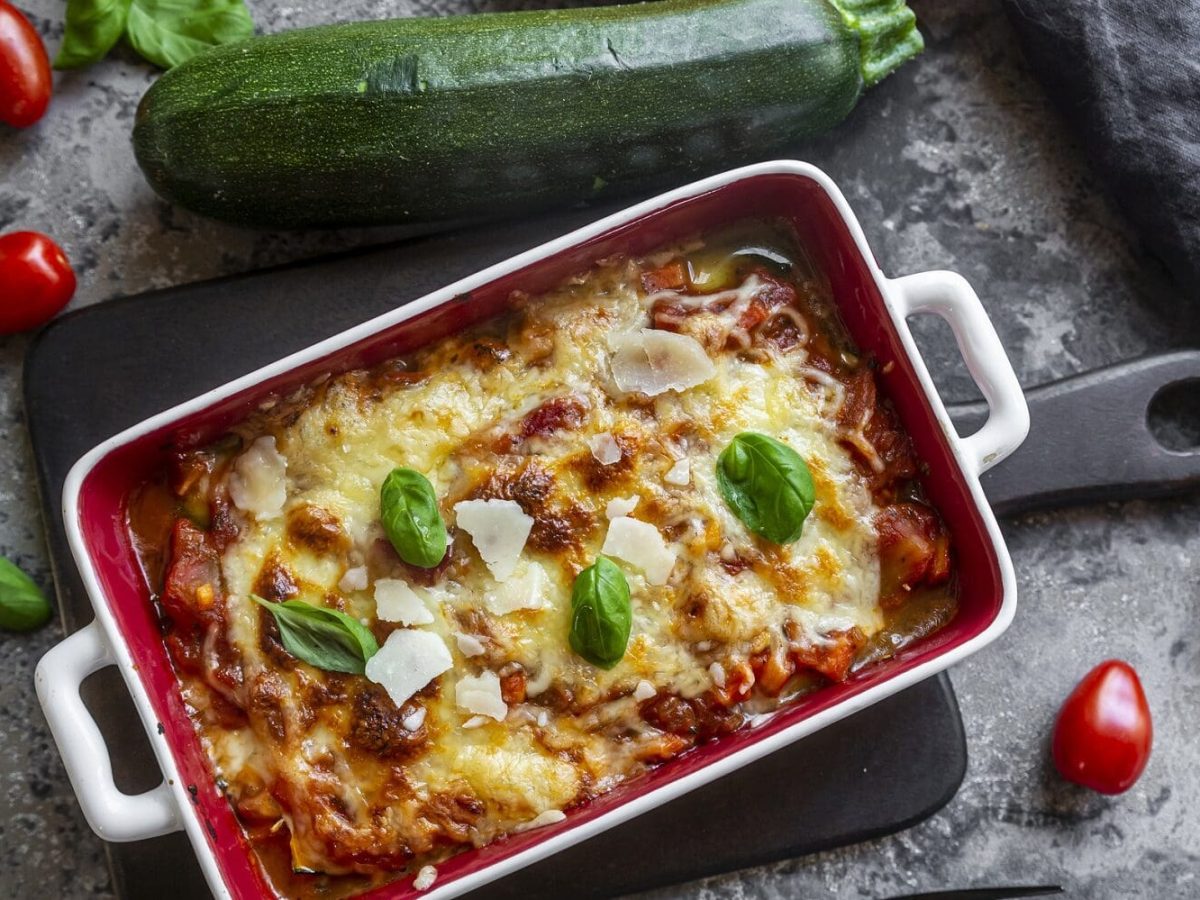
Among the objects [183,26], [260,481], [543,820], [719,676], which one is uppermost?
[183,26]

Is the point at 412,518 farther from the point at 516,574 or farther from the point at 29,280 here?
the point at 29,280

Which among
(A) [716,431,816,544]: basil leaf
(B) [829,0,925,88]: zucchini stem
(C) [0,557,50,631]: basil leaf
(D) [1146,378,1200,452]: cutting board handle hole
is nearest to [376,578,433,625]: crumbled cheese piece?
Answer: (A) [716,431,816,544]: basil leaf

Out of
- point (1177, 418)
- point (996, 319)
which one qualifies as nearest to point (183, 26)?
point (996, 319)

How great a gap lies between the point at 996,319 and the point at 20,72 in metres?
2.30

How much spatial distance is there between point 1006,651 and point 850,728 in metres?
0.45

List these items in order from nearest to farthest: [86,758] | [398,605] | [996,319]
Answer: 1. [86,758]
2. [398,605]
3. [996,319]

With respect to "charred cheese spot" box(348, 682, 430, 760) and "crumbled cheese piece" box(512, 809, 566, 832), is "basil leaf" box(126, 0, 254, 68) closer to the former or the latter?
"charred cheese spot" box(348, 682, 430, 760)

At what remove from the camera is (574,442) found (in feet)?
7.29

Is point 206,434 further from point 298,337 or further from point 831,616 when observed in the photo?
point 831,616

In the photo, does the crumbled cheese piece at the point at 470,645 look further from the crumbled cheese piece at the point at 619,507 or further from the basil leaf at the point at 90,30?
the basil leaf at the point at 90,30

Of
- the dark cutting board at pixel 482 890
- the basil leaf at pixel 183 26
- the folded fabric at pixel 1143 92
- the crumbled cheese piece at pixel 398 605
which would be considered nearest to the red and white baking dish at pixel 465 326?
the dark cutting board at pixel 482 890

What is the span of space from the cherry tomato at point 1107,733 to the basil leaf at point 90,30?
2667 millimetres

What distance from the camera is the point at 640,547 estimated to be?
217 cm

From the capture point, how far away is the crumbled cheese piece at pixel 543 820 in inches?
84.6
